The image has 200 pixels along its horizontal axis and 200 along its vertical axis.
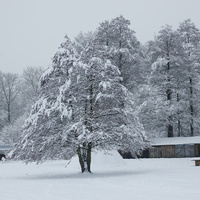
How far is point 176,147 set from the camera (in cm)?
4184

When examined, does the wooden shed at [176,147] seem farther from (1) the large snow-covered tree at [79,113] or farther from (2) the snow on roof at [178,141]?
(1) the large snow-covered tree at [79,113]

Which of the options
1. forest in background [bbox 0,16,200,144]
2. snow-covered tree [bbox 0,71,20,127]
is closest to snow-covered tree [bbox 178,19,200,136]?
forest in background [bbox 0,16,200,144]

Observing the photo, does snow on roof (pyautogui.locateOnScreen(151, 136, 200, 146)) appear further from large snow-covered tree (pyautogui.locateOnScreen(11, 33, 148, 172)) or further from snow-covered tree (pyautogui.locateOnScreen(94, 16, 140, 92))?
large snow-covered tree (pyautogui.locateOnScreen(11, 33, 148, 172))

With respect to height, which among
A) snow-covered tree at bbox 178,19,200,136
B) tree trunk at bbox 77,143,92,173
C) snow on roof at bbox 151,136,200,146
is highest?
snow-covered tree at bbox 178,19,200,136

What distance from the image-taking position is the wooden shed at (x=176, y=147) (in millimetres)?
40844

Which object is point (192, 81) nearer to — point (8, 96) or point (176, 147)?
point (176, 147)

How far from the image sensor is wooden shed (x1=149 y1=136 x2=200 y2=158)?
1608 inches

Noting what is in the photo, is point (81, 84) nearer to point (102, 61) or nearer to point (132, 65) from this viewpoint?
point (102, 61)

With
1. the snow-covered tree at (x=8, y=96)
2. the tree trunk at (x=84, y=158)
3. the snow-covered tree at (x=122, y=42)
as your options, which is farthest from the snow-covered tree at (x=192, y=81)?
the snow-covered tree at (x=8, y=96)

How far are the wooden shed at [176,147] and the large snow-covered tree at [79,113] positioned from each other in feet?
57.7

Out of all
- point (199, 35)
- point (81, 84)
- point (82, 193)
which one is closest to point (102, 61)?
point (81, 84)

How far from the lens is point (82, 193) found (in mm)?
13961

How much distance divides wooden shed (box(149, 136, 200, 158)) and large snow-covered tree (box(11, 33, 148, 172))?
1760 cm

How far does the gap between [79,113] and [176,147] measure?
20849 mm
